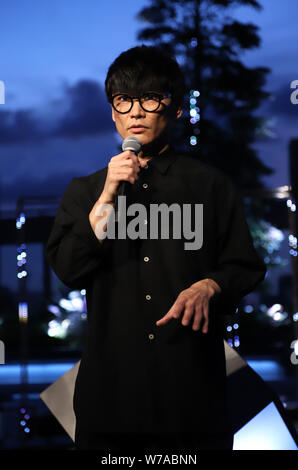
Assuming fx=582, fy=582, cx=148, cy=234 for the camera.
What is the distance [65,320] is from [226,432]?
6994 millimetres

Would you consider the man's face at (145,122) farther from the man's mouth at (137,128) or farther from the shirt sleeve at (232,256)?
the shirt sleeve at (232,256)

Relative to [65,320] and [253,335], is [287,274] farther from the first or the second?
[65,320]

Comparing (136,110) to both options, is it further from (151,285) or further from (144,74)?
(151,285)

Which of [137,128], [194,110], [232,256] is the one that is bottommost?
[232,256]

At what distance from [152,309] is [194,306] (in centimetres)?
18

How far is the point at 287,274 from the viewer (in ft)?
31.5

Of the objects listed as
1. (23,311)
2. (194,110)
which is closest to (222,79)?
(194,110)

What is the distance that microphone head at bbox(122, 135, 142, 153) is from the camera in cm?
140

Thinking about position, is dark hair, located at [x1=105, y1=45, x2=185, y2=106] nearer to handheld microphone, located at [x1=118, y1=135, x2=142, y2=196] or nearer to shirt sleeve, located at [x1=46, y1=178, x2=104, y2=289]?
handheld microphone, located at [x1=118, y1=135, x2=142, y2=196]

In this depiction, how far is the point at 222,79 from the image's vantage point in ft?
34.3

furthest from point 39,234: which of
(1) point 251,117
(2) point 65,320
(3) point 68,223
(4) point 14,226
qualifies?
(1) point 251,117

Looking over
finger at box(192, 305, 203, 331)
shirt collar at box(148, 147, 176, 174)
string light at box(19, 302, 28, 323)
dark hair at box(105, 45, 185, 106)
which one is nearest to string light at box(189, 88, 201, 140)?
string light at box(19, 302, 28, 323)

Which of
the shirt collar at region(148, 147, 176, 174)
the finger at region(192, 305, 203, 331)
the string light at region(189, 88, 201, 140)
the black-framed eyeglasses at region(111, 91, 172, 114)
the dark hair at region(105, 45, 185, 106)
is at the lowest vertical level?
the finger at region(192, 305, 203, 331)

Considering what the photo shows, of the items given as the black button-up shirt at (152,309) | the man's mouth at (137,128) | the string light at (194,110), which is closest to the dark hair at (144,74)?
the man's mouth at (137,128)
